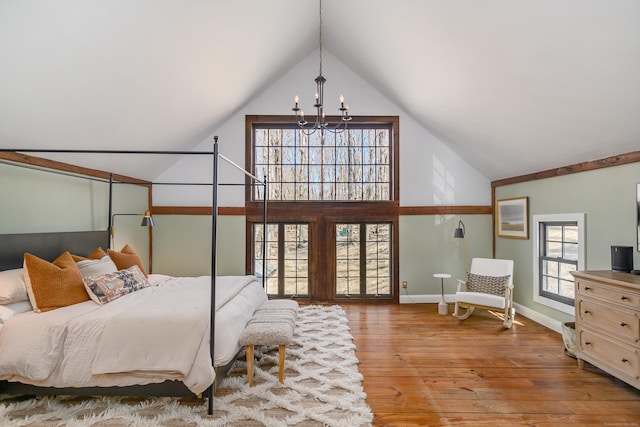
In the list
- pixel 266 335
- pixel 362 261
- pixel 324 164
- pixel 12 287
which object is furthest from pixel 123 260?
pixel 362 261

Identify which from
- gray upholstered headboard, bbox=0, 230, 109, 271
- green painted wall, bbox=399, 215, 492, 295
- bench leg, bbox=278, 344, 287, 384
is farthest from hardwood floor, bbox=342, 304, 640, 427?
gray upholstered headboard, bbox=0, 230, 109, 271

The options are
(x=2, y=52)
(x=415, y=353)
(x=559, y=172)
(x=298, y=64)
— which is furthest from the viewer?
(x=298, y=64)

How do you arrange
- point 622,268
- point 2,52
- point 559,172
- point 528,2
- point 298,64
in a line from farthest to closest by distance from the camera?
point 298,64 < point 559,172 < point 622,268 < point 528,2 < point 2,52

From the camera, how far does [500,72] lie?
3312mm

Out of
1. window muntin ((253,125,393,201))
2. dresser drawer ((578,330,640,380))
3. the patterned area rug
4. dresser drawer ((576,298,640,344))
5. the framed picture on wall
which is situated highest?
window muntin ((253,125,393,201))

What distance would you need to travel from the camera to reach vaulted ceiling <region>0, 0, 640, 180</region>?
245 cm

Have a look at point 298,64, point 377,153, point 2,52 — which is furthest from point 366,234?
point 2,52

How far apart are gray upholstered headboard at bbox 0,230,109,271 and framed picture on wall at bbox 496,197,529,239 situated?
564cm

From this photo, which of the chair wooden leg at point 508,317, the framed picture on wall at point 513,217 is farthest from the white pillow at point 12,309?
the framed picture on wall at point 513,217

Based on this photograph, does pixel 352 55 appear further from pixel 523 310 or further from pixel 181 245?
pixel 523 310

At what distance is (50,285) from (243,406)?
5.98 ft

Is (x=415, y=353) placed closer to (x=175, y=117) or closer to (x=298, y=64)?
(x=175, y=117)

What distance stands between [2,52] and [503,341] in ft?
17.0

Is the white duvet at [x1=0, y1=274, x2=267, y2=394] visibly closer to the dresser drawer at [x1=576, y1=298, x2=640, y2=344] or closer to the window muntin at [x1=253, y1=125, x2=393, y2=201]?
the dresser drawer at [x1=576, y1=298, x2=640, y2=344]
